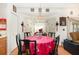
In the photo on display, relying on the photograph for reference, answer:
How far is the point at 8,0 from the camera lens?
0.88 meters

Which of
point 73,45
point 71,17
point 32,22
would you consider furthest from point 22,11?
point 73,45

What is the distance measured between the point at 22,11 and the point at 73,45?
176 cm

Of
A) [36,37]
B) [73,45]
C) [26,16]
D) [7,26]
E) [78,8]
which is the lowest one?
[73,45]

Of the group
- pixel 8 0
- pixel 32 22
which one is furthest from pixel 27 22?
pixel 8 0

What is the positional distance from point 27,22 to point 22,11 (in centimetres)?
32

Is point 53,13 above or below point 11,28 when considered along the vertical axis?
above

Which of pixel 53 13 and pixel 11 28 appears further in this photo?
pixel 53 13

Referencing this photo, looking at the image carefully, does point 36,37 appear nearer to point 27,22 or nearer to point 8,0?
point 27,22

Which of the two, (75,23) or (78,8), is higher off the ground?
(78,8)

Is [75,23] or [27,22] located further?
[75,23]
